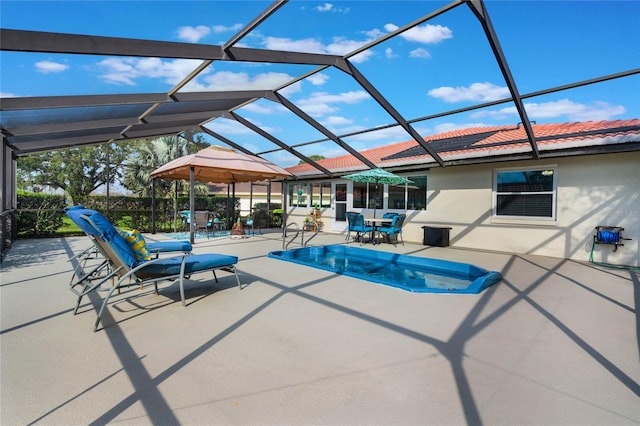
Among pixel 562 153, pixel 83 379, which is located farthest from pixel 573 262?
pixel 83 379

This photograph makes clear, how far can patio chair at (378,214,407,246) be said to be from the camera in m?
10.4

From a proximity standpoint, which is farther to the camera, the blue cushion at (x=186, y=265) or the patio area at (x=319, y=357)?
the blue cushion at (x=186, y=265)

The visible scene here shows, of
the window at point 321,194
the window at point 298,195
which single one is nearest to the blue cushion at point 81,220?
the window at point 321,194

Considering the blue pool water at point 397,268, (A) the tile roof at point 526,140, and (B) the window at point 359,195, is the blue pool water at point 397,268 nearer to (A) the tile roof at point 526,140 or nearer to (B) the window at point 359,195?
(A) the tile roof at point 526,140

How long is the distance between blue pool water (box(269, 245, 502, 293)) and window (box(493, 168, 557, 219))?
11.3ft

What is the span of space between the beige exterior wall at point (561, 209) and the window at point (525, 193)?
0.17m

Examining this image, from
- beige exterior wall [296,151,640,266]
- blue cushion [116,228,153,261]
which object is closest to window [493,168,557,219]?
beige exterior wall [296,151,640,266]

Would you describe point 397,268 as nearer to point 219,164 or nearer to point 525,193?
point 525,193

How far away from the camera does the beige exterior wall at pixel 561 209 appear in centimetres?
752

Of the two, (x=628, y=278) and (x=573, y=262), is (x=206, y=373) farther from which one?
(x=573, y=262)

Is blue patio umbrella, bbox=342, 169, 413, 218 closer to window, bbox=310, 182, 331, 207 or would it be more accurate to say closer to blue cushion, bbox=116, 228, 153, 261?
window, bbox=310, 182, 331, 207

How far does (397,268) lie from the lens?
26.4 feet

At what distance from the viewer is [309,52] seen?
20.1 ft

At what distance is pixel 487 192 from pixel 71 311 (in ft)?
33.5
